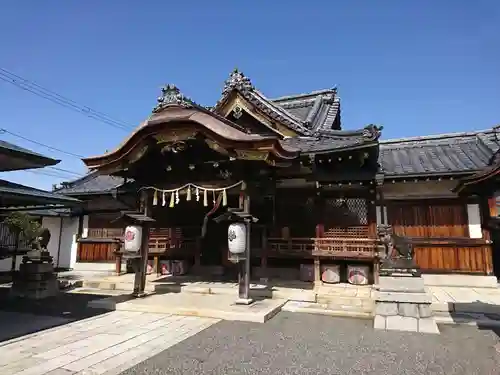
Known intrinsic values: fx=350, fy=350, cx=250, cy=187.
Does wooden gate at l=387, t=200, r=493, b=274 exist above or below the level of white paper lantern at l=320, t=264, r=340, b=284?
above

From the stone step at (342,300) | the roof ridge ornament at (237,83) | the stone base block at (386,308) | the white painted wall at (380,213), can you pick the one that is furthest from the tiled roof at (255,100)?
the stone base block at (386,308)

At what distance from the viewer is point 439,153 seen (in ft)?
49.2

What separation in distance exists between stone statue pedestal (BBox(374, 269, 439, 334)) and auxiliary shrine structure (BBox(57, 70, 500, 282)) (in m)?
3.20

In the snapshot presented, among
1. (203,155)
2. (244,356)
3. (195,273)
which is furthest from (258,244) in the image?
(244,356)

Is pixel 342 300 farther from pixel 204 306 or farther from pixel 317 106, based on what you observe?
pixel 317 106

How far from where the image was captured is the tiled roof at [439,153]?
42.8 feet

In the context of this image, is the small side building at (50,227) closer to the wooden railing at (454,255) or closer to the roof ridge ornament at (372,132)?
the roof ridge ornament at (372,132)

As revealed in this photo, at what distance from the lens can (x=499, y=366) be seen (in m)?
5.61

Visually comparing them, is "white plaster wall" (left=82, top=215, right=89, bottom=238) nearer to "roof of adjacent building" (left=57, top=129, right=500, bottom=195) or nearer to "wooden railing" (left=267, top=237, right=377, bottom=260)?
"roof of adjacent building" (left=57, top=129, right=500, bottom=195)

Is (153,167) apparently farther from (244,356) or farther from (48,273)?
(244,356)

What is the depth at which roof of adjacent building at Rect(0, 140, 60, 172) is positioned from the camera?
8.14 m

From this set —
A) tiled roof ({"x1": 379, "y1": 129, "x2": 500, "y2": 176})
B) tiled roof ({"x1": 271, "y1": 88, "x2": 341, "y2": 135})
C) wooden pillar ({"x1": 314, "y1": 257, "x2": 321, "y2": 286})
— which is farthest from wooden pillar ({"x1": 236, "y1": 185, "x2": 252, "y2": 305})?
tiled roof ({"x1": 271, "y1": 88, "x2": 341, "y2": 135})

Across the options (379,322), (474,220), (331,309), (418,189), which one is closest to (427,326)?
(379,322)

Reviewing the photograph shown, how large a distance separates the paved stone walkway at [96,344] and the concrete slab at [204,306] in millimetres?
369
